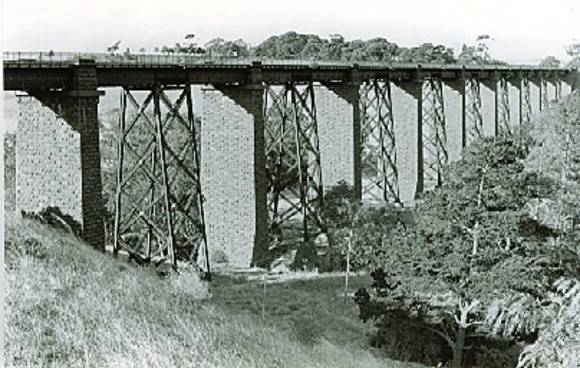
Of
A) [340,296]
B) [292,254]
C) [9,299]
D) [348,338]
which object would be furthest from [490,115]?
[9,299]

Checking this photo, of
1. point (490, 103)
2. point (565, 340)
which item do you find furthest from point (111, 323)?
point (490, 103)

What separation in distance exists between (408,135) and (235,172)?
11.3 metres

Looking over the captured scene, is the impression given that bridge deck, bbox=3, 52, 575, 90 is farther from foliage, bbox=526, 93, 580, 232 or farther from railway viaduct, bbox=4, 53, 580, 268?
foliage, bbox=526, 93, 580, 232

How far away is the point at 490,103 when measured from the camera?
37.8 m

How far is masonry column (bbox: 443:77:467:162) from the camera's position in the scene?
32.6 metres

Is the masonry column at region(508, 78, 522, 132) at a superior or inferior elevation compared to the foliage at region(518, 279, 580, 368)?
superior

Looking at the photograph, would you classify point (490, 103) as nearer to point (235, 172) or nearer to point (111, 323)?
point (235, 172)

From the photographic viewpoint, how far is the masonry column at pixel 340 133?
75.7 ft

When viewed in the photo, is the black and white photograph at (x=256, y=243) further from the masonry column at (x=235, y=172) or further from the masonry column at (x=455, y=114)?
the masonry column at (x=455, y=114)

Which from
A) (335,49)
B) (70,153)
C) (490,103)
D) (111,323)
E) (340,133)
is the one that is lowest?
(111,323)

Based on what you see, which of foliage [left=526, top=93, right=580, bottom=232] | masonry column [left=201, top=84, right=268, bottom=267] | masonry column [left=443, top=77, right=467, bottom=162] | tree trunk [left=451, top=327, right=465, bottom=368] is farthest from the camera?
masonry column [left=443, top=77, right=467, bottom=162]

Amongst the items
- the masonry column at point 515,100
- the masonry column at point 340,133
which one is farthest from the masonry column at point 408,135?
the masonry column at point 515,100

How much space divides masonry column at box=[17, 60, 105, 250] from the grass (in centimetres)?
111

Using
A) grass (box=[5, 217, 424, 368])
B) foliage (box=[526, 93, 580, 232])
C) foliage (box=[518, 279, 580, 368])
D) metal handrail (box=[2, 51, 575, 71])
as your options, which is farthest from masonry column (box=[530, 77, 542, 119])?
foliage (box=[518, 279, 580, 368])
